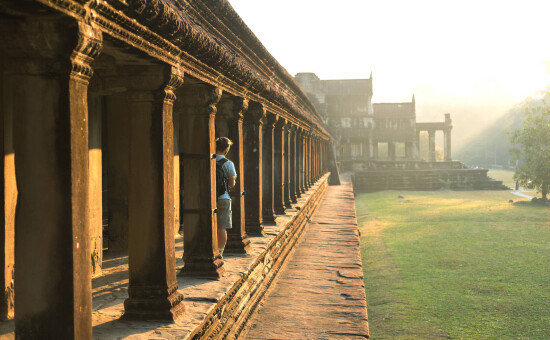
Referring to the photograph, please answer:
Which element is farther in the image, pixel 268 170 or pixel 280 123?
pixel 280 123

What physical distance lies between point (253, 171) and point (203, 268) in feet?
8.84

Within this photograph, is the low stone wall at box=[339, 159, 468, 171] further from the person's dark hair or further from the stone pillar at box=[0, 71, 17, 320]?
the stone pillar at box=[0, 71, 17, 320]

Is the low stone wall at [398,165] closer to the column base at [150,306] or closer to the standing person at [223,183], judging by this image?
the standing person at [223,183]

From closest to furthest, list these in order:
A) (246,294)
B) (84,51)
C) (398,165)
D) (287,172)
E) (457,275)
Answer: (84,51) < (246,294) < (457,275) < (287,172) < (398,165)

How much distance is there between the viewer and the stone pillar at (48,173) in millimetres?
2285

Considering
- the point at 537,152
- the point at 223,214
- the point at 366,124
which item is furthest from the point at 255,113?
the point at 366,124

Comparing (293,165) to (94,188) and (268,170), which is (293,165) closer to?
(268,170)

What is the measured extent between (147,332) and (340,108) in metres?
48.1

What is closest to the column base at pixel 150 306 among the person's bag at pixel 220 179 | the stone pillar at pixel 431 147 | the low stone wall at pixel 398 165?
the person's bag at pixel 220 179

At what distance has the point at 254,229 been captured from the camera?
7309mm

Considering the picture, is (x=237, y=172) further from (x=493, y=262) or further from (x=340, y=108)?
(x=340, y=108)

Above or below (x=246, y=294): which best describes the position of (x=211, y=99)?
above

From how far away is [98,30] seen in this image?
2564mm

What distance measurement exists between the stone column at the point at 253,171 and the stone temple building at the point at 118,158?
28 mm
